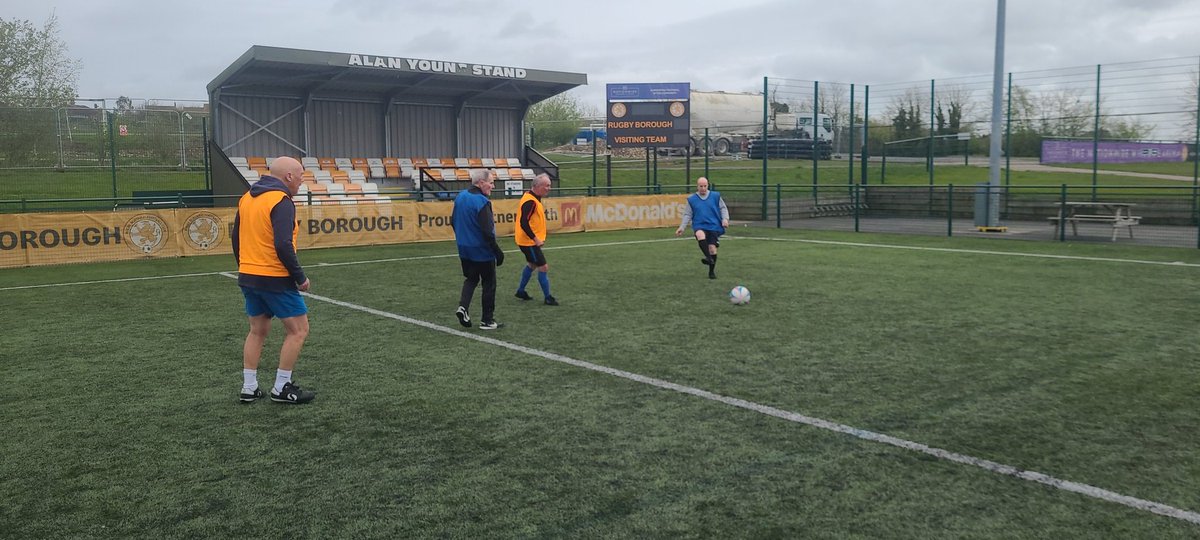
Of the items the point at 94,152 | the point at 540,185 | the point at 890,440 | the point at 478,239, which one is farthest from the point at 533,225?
the point at 94,152

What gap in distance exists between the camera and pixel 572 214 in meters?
24.1

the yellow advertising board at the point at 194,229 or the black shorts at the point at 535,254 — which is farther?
the yellow advertising board at the point at 194,229

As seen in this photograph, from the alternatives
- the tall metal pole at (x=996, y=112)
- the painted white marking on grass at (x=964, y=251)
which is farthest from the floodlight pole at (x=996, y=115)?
the painted white marking on grass at (x=964, y=251)

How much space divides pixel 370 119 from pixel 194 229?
1693cm

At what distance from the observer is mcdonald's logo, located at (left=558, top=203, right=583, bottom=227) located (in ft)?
78.4

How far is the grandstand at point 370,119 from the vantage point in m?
27.8

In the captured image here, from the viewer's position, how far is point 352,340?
8461 mm

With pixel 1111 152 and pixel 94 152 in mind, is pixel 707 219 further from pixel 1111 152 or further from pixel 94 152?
pixel 1111 152

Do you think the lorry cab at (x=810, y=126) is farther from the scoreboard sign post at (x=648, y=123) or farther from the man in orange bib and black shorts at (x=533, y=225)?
the man in orange bib and black shorts at (x=533, y=225)

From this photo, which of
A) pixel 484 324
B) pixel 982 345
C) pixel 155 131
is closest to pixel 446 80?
pixel 155 131

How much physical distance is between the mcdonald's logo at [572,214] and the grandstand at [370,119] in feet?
19.8

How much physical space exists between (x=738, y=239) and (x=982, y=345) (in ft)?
41.9

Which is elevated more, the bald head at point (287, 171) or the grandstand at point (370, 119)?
the grandstand at point (370, 119)

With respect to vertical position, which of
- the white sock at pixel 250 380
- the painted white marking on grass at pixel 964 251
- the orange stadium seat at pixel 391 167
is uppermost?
the orange stadium seat at pixel 391 167
